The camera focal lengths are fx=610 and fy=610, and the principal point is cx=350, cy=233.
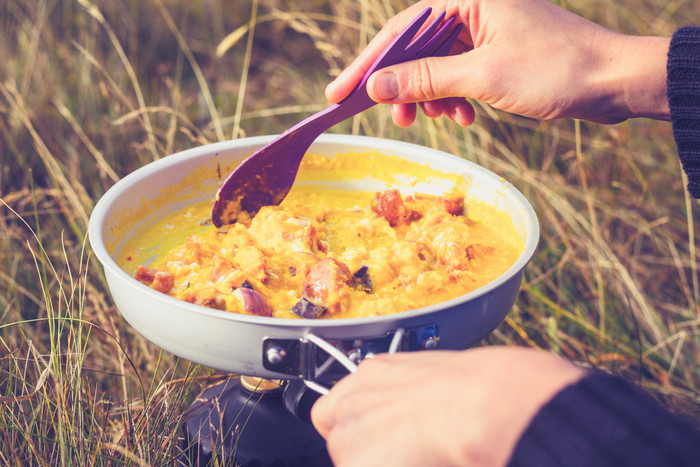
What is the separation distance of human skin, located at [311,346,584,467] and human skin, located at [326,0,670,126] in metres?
0.81

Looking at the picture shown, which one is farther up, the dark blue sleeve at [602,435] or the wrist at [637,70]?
the wrist at [637,70]

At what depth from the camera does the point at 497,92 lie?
5.02 feet

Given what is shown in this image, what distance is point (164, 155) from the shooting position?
2.54m

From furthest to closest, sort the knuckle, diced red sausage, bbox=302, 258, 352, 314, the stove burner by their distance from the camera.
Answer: the knuckle, the stove burner, diced red sausage, bbox=302, 258, 352, 314

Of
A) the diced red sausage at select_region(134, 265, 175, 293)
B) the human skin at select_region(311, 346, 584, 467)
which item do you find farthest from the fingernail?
the human skin at select_region(311, 346, 584, 467)

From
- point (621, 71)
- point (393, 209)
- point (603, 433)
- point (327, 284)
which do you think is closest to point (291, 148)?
point (393, 209)

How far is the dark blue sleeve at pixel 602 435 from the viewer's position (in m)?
0.73

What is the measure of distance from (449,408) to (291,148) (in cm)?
100

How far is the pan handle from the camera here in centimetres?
103

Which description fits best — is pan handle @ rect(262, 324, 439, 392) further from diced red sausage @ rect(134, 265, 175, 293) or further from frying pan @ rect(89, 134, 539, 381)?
diced red sausage @ rect(134, 265, 175, 293)

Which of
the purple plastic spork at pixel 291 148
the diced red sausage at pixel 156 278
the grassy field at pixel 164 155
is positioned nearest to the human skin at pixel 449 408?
the diced red sausage at pixel 156 278

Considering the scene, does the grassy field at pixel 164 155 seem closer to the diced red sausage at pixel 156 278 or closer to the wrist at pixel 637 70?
the diced red sausage at pixel 156 278

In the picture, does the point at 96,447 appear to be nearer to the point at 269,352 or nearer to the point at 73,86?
the point at 269,352

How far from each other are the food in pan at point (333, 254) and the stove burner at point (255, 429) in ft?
0.76
